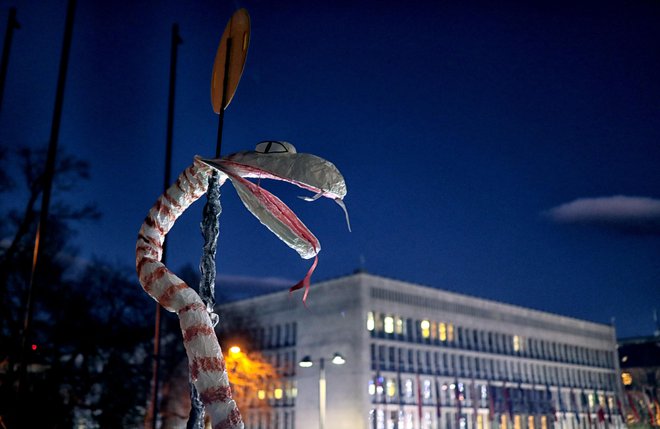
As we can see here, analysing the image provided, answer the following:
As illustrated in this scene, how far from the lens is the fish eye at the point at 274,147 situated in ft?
22.1

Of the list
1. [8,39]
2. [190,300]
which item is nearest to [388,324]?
[8,39]

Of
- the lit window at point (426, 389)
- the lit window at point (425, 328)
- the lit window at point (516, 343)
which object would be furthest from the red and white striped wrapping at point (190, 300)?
the lit window at point (516, 343)

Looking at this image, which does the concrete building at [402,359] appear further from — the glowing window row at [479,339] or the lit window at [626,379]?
the lit window at [626,379]

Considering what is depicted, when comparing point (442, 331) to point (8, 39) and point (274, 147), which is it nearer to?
point (8, 39)

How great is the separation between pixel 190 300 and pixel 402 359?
2284 inches

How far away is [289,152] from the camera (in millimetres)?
6695

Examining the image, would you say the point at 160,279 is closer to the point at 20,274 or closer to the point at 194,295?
the point at 194,295

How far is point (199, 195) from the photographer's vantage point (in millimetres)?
7055

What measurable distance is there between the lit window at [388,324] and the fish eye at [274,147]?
5557 centimetres

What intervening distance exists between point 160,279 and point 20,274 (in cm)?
2164

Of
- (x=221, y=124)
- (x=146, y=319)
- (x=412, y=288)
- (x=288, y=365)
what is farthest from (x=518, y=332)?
(x=221, y=124)

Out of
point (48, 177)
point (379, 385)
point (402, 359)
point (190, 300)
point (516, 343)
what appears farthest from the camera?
point (516, 343)

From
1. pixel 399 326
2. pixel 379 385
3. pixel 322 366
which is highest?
pixel 399 326

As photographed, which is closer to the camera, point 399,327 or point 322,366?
point 322,366
